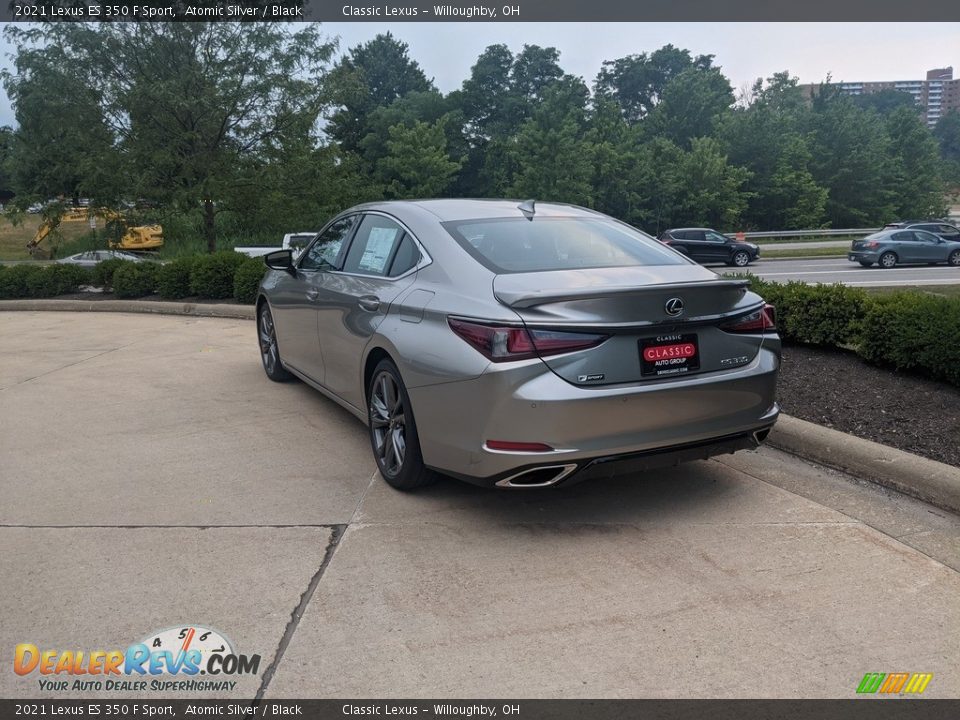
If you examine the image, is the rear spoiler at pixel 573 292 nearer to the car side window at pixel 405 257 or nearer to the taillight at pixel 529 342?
the taillight at pixel 529 342

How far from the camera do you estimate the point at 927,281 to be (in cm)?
2186

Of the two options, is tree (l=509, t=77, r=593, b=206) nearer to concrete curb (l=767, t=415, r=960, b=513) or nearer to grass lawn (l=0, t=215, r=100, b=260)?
grass lawn (l=0, t=215, r=100, b=260)

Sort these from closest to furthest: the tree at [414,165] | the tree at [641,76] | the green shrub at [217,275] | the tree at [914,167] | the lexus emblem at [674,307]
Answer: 1. the lexus emblem at [674,307]
2. the green shrub at [217,275]
3. the tree at [414,165]
4. the tree at [914,167]
5. the tree at [641,76]

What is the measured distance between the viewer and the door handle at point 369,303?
4.76m

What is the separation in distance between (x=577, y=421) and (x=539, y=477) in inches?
13.4

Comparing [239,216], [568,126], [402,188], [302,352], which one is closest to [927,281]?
[239,216]

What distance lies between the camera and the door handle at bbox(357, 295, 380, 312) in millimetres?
4765

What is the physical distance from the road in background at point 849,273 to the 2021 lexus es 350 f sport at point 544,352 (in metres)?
15.7

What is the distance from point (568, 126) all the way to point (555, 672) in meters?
43.9

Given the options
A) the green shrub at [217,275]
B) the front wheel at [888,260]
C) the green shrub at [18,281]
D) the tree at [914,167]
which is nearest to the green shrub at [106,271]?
the green shrub at [18,281]

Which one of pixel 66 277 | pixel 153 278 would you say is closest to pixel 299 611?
pixel 153 278

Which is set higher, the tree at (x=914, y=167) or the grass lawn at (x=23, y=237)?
the tree at (x=914, y=167)

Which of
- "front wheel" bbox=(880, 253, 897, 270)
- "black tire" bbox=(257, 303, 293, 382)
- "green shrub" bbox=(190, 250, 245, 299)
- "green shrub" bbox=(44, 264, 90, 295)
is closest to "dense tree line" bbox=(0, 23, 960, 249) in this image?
"green shrub" bbox=(44, 264, 90, 295)

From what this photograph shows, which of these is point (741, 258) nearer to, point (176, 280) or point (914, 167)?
point (176, 280)
